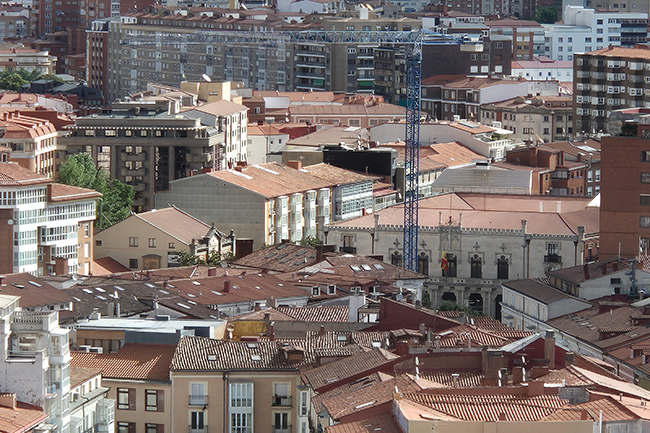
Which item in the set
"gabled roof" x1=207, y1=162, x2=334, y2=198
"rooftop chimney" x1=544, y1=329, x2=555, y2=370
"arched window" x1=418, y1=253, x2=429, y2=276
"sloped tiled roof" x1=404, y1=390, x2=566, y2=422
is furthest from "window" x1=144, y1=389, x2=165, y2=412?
"gabled roof" x1=207, y1=162, x2=334, y2=198

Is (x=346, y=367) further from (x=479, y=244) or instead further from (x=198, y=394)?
(x=479, y=244)

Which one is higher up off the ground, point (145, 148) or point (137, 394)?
point (137, 394)

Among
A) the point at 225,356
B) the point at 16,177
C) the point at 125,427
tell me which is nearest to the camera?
the point at 225,356

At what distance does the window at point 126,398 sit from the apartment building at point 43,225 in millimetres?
56065

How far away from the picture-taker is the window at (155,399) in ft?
257

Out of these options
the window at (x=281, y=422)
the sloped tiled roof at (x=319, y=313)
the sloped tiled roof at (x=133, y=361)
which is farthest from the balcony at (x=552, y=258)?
the window at (x=281, y=422)

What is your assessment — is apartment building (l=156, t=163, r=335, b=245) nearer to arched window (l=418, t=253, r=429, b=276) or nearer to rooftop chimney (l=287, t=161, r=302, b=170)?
rooftop chimney (l=287, t=161, r=302, b=170)

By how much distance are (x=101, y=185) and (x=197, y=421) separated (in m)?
97.1

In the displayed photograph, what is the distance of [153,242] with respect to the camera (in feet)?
472

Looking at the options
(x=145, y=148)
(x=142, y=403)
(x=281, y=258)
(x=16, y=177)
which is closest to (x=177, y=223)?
(x=16, y=177)

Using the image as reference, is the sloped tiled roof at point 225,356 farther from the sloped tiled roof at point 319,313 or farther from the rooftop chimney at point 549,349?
the sloped tiled roof at point 319,313

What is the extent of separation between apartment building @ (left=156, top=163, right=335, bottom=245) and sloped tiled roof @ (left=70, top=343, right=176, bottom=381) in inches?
2942

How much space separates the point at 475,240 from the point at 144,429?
69454 millimetres

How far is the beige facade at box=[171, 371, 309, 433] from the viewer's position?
3073 inches
